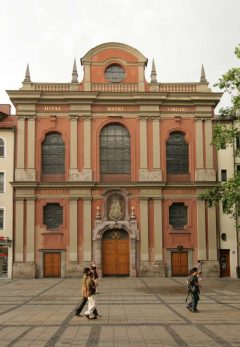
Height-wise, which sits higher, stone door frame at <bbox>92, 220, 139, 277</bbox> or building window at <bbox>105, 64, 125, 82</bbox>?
building window at <bbox>105, 64, 125, 82</bbox>

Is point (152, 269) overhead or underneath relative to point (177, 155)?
underneath

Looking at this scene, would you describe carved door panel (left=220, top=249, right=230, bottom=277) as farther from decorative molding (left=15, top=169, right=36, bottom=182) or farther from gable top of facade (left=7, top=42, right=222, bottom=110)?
decorative molding (left=15, top=169, right=36, bottom=182)

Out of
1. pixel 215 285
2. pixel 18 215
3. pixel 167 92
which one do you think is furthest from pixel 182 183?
pixel 18 215

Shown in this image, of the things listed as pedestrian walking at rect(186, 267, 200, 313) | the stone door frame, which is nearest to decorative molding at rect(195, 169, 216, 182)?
the stone door frame

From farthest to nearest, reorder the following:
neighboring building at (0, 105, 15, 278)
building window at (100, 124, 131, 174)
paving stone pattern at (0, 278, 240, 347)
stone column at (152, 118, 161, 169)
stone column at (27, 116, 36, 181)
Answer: building window at (100, 124, 131, 174), stone column at (152, 118, 161, 169), stone column at (27, 116, 36, 181), neighboring building at (0, 105, 15, 278), paving stone pattern at (0, 278, 240, 347)

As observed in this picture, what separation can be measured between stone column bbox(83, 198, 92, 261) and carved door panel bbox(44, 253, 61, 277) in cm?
243

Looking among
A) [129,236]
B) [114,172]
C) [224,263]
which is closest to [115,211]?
[129,236]

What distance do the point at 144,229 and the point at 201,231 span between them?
5.03 m

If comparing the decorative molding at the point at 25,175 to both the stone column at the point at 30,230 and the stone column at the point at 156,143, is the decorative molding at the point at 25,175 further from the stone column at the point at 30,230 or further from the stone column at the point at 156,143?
the stone column at the point at 156,143

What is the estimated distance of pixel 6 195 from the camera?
46.3 metres

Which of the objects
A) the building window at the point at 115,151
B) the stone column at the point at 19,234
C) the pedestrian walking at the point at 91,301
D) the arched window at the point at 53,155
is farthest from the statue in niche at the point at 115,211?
the pedestrian walking at the point at 91,301

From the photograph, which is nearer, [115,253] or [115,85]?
[115,253]

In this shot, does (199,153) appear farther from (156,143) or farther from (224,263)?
(224,263)

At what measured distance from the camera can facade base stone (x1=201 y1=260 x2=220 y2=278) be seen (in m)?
45.8
